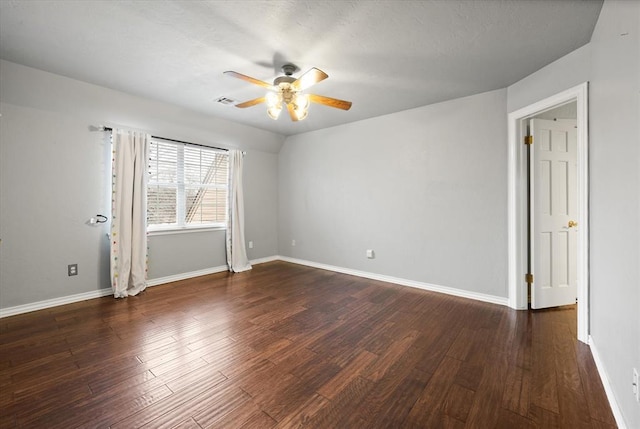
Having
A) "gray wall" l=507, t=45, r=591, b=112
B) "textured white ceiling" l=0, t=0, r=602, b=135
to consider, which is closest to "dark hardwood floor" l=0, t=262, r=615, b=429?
"gray wall" l=507, t=45, r=591, b=112

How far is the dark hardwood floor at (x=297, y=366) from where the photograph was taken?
4.73 feet

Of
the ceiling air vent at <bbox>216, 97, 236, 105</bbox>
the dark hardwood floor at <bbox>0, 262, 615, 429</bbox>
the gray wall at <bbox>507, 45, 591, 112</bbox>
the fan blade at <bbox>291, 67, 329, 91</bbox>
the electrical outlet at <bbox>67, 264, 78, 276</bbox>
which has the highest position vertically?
the ceiling air vent at <bbox>216, 97, 236, 105</bbox>

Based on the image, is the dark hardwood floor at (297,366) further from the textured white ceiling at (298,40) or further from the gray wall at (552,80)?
the textured white ceiling at (298,40)

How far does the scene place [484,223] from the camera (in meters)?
3.11

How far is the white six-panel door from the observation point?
2814mm

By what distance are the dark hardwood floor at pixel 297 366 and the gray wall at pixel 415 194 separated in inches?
25.9

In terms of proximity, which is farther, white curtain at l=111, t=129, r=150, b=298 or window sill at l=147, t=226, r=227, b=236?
window sill at l=147, t=226, r=227, b=236

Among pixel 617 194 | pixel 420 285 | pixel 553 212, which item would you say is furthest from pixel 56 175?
pixel 553 212

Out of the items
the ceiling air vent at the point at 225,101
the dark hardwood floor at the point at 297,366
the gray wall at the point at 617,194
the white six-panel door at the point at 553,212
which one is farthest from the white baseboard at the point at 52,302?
the white six-panel door at the point at 553,212

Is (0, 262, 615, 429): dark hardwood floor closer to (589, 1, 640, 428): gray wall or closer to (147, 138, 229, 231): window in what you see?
(589, 1, 640, 428): gray wall

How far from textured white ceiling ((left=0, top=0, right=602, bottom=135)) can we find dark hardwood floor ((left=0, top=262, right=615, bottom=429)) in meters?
2.50

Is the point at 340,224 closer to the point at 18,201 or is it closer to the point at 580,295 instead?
the point at 580,295

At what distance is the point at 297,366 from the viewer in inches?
74.6

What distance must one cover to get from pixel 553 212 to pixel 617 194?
160 cm
